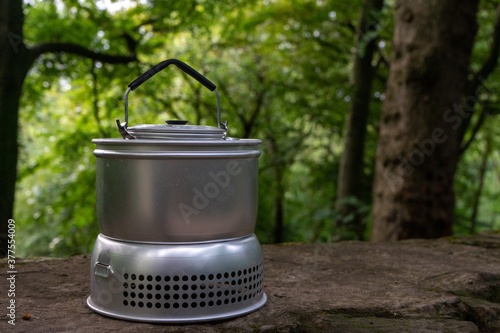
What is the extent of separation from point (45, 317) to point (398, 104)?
9.88 feet

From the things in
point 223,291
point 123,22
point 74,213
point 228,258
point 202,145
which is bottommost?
point 74,213

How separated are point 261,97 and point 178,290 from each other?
22.3 feet

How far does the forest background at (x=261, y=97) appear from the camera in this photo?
16.1ft

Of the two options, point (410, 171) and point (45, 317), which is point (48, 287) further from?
point (410, 171)

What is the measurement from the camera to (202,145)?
5.18 feet

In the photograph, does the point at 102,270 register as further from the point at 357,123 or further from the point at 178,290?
the point at 357,123

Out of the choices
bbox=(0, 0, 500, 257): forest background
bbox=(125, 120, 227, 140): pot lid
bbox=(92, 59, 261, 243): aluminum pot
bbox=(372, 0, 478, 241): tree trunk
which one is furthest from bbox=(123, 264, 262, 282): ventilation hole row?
bbox=(372, 0, 478, 241): tree trunk

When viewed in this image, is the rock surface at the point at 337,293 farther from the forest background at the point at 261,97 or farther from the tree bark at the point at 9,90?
the forest background at the point at 261,97

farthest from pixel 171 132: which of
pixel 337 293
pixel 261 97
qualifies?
pixel 261 97

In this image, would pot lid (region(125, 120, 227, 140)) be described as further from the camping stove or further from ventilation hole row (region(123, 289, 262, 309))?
ventilation hole row (region(123, 289, 262, 309))

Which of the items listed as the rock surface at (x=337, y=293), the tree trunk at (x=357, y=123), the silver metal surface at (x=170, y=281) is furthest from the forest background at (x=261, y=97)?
the silver metal surface at (x=170, y=281)

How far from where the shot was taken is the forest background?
4.91 meters

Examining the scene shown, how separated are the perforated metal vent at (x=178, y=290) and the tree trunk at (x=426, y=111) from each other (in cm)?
247

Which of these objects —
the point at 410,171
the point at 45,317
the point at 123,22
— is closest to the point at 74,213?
the point at 123,22
